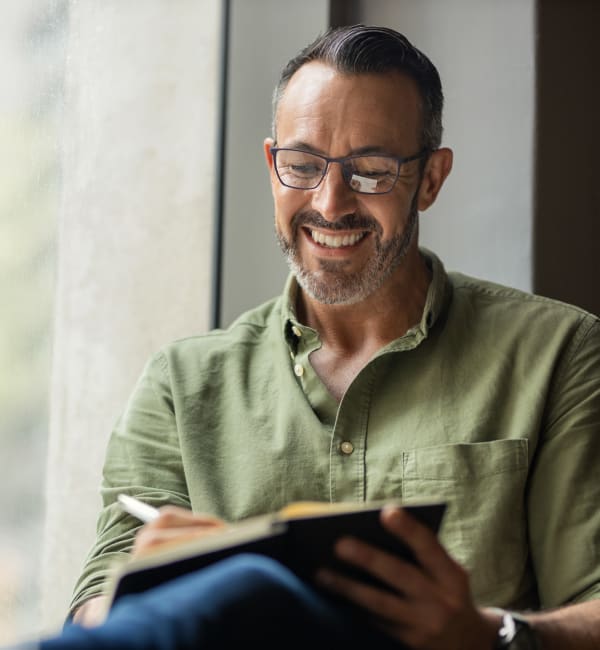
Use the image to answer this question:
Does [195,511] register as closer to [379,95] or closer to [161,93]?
[379,95]

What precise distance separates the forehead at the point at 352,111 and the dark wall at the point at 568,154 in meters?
0.47

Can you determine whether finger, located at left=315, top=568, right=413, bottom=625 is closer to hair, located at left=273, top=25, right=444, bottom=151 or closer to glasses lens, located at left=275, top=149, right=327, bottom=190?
glasses lens, located at left=275, top=149, right=327, bottom=190

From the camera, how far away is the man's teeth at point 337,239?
1.82m

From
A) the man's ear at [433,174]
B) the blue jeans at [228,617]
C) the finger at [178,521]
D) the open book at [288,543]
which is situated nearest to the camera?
the blue jeans at [228,617]

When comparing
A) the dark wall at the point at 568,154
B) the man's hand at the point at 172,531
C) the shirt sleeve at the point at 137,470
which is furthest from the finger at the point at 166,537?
the dark wall at the point at 568,154

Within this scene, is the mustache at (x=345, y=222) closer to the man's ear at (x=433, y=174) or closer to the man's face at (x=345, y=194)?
the man's face at (x=345, y=194)

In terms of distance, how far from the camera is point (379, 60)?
71.7 inches

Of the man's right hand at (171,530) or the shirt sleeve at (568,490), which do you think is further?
the shirt sleeve at (568,490)

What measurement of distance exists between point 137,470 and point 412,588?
0.81m

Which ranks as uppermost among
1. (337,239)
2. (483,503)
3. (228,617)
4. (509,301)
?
(337,239)

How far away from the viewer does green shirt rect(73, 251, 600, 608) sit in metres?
1.61

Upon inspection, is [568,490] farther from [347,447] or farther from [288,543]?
[288,543]

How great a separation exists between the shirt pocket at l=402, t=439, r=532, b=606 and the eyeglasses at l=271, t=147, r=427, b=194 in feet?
1.66

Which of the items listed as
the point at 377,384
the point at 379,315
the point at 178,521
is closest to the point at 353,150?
the point at 379,315
